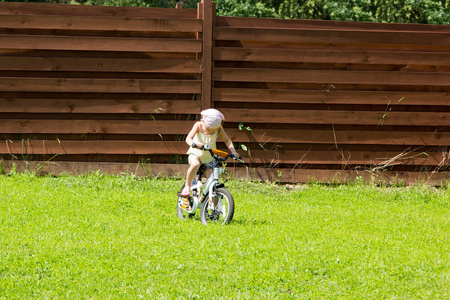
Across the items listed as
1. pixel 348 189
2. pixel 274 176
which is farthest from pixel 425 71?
pixel 274 176

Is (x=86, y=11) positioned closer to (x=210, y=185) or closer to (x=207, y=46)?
(x=207, y=46)

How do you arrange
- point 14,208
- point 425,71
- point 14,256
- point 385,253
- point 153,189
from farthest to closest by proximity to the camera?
point 425,71 → point 153,189 → point 14,208 → point 385,253 → point 14,256

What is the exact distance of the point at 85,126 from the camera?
7148 mm

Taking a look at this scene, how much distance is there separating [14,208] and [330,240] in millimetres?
3152

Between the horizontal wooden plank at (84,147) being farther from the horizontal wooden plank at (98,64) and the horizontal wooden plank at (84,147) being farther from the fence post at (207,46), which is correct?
the horizontal wooden plank at (98,64)

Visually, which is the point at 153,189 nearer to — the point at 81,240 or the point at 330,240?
the point at 81,240

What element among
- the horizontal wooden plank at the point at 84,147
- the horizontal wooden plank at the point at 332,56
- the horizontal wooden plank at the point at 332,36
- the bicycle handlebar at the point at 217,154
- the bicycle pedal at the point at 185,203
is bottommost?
the bicycle pedal at the point at 185,203

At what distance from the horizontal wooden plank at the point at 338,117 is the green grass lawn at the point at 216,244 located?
0.95 m

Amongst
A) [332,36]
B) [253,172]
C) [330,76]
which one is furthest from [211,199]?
[332,36]

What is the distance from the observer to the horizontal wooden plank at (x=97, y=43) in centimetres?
698

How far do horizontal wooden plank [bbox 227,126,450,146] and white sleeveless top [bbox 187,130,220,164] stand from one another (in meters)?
1.51

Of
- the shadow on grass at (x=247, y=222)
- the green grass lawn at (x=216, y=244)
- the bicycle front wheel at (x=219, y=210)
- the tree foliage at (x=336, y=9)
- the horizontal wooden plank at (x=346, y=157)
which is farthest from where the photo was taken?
the tree foliage at (x=336, y=9)

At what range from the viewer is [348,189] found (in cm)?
715

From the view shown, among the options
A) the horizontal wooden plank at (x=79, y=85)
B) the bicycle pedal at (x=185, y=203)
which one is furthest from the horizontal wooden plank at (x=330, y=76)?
the bicycle pedal at (x=185, y=203)
